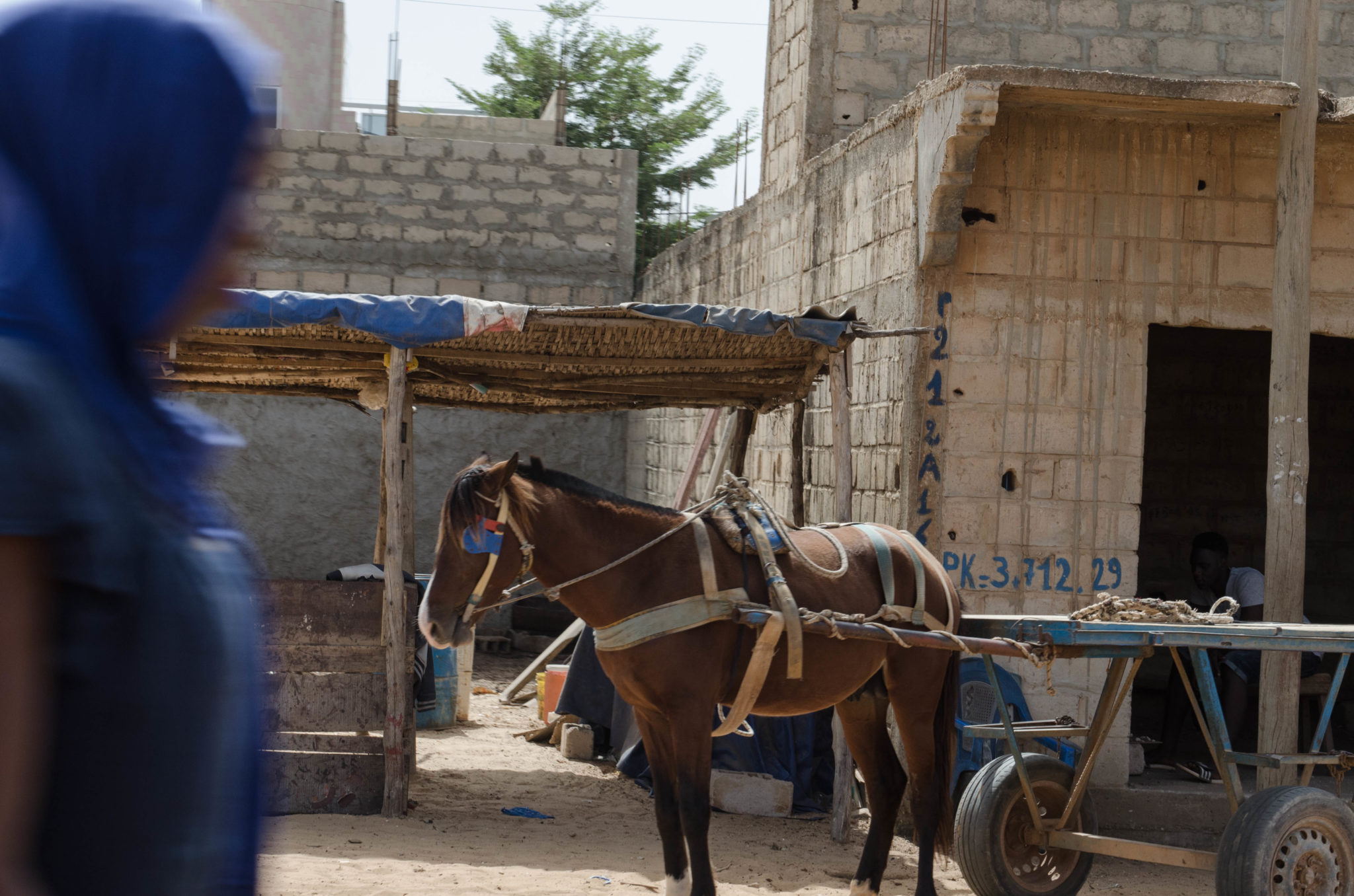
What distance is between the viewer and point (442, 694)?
9.52 meters

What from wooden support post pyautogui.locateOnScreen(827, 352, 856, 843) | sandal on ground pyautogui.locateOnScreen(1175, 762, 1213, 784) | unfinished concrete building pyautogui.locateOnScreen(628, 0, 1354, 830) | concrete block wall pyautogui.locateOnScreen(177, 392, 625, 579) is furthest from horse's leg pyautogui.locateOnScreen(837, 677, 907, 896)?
concrete block wall pyautogui.locateOnScreen(177, 392, 625, 579)

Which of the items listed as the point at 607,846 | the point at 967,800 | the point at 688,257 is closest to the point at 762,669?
the point at 967,800

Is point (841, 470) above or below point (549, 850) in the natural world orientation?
above

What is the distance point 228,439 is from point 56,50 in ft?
1.08

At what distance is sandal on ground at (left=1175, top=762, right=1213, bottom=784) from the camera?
7.26 m

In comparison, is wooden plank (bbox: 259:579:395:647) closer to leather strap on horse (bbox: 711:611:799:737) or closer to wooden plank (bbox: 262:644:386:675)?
wooden plank (bbox: 262:644:386:675)

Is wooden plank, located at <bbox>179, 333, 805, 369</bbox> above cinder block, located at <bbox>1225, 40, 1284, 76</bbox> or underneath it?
underneath

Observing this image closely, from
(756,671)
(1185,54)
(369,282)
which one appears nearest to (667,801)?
(756,671)

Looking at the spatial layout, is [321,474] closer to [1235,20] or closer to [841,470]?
[841,470]

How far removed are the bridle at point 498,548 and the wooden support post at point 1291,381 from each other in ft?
12.4

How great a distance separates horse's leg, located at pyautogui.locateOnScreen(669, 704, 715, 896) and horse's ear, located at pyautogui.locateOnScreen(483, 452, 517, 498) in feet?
3.78

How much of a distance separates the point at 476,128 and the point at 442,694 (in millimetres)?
8872

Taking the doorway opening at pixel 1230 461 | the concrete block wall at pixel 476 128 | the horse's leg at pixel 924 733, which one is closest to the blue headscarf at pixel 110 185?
the horse's leg at pixel 924 733

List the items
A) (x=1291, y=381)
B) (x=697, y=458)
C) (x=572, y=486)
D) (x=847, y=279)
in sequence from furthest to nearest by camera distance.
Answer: (x=697, y=458) → (x=847, y=279) → (x=1291, y=381) → (x=572, y=486)
